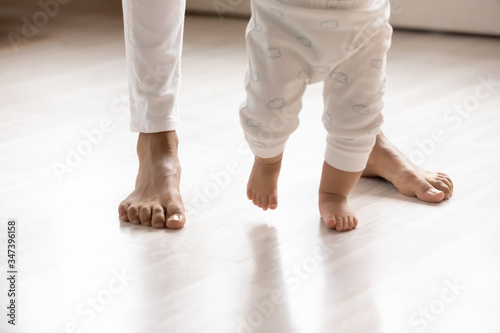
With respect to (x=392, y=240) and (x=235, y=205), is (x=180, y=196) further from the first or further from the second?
(x=392, y=240)

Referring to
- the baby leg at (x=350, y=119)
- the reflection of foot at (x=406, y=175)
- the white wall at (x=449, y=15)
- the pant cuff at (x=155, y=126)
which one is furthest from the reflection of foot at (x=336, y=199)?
the white wall at (x=449, y=15)

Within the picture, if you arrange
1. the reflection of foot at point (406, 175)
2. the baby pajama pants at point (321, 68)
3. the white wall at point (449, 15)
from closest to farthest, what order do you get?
the baby pajama pants at point (321, 68) → the reflection of foot at point (406, 175) → the white wall at point (449, 15)

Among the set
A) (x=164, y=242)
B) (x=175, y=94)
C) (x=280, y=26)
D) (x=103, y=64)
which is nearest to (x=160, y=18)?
(x=175, y=94)

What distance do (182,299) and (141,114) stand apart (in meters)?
0.46

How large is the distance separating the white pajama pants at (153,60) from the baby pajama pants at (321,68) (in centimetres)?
20

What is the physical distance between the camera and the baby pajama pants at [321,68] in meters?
1.13

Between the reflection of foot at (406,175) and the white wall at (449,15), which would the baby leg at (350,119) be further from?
the white wall at (449,15)

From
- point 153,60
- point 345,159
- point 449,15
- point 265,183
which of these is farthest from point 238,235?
point 449,15

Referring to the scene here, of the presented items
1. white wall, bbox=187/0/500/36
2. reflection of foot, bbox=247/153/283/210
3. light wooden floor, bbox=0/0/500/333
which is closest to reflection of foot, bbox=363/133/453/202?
light wooden floor, bbox=0/0/500/333

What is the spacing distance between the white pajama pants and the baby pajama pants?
20cm

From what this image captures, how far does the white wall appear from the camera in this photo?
2605 mm

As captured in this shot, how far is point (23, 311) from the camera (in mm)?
984

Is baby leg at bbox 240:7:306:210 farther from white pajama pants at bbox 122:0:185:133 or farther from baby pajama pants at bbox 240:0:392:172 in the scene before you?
white pajama pants at bbox 122:0:185:133

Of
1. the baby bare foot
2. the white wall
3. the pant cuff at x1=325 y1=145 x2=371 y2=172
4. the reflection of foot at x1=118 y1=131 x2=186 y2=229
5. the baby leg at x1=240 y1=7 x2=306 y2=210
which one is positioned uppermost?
the baby leg at x1=240 y1=7 x2=306 y2=210
